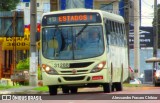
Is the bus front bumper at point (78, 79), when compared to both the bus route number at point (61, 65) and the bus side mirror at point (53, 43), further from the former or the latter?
the bus side mirror at point (53, 43)

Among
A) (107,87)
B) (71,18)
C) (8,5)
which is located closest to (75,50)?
(71,18)

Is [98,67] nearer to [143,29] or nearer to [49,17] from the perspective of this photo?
[49,17]

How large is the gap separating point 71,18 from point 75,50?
146 cm

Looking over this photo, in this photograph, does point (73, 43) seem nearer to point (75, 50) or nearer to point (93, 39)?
point (75, 50)

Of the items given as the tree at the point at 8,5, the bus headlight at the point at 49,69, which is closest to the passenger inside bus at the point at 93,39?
the bus headlight at the point at 49,69

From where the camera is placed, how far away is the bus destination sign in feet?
88.1

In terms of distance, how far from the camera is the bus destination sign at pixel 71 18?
1057 inches

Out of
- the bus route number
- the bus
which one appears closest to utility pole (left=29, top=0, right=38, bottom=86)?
the bus

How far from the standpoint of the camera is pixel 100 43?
2666 cm

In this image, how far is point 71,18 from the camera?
26953mm

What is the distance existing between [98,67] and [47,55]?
7.47 feet

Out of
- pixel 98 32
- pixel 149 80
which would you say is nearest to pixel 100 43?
pixel 98 32

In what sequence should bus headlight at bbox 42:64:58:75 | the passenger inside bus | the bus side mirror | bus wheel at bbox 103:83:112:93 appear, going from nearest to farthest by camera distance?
bus headlight at bbox 42:64:58:75 < the passenger inside bus < the bus side mirror < bus wheel at bbox 103:83:112:93

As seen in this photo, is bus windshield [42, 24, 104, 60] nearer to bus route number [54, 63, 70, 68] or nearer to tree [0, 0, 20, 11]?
bus route number [54, 63, 70, 68]
